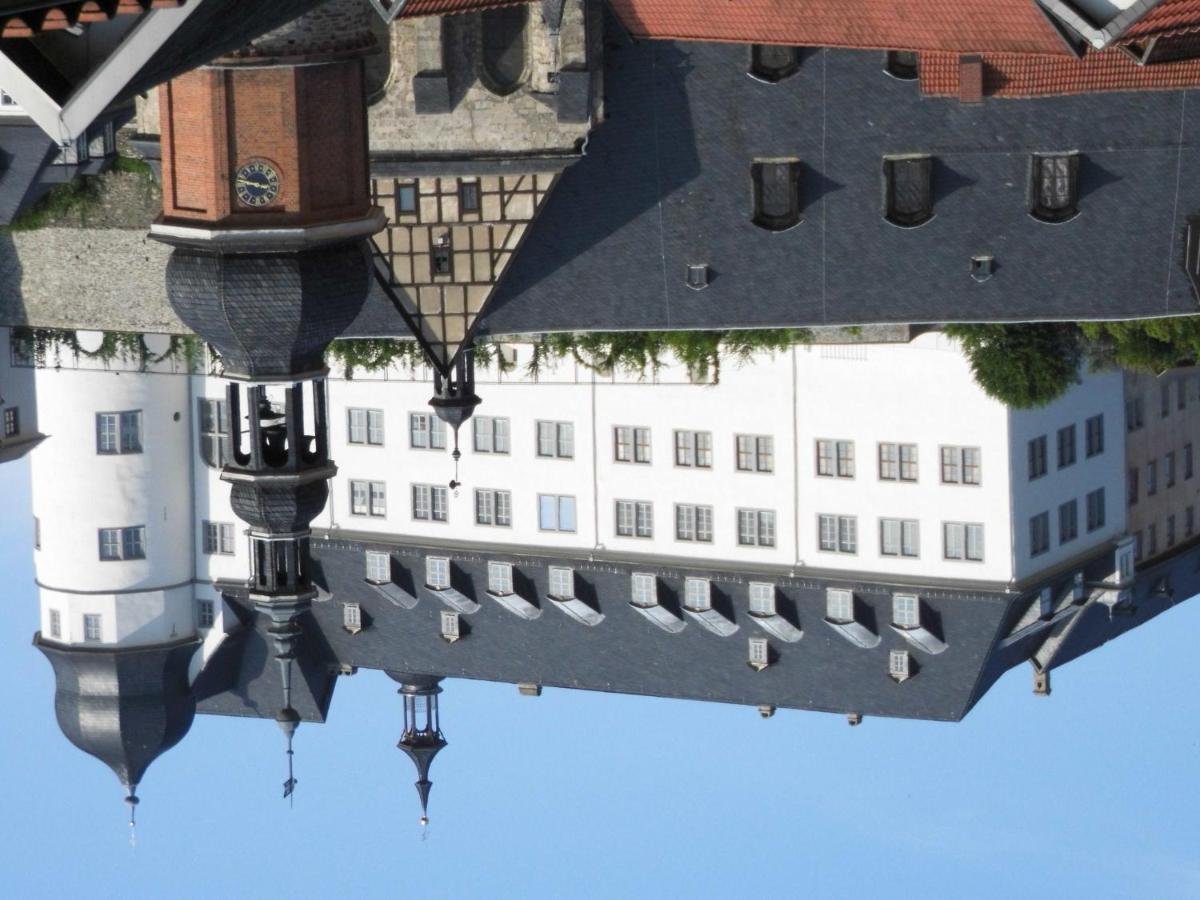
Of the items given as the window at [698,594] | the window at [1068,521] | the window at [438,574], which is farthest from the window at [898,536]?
the window at [438,574]

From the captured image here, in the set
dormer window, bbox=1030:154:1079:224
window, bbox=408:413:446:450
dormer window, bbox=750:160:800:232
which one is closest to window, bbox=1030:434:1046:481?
window, bbox=408:413:446:450

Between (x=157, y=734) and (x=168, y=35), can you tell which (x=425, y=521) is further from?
(x=168, y=35)

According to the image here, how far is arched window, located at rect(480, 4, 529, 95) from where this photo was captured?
218 feet

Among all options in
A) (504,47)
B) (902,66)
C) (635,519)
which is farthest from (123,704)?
(902,66)

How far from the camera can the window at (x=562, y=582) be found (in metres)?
84.5

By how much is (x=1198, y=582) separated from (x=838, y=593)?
10.3 metres

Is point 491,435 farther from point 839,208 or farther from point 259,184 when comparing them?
point 259,184

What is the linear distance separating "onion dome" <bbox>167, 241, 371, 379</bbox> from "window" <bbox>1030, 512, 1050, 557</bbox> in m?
37.9

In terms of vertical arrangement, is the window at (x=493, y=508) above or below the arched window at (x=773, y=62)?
below

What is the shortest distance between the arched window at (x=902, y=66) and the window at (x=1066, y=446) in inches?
677

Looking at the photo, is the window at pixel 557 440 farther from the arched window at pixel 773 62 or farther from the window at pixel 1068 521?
the arched window at pixel 773 62

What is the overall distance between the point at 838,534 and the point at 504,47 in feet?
66.4

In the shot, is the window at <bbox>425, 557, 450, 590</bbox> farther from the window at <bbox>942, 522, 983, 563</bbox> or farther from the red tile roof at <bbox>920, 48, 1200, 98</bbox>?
the red tile roof at <bbox>920, 48, 1200, 98</bbox>

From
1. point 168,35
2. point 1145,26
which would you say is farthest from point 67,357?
point 168,35
